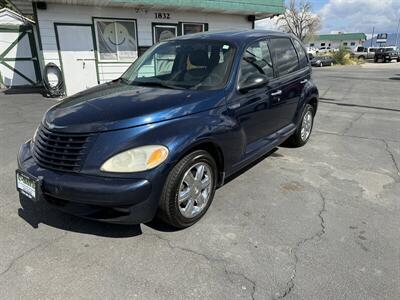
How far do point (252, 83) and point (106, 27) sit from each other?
9121 millimetres

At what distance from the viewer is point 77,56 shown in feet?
35.6

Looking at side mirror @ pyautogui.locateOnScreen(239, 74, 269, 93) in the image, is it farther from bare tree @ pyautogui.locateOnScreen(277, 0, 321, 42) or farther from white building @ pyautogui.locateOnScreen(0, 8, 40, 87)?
bare tree @ pyautogui.locateOnScreen(277, 0, 321, 42)

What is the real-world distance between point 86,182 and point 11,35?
12677 millimetres

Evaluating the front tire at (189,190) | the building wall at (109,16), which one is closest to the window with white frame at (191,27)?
the building wall at (109,16)

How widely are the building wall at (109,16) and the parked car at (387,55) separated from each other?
37500mm

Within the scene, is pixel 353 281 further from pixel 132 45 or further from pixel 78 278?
pixel 132 45

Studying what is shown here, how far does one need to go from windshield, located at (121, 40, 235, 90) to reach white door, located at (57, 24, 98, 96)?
7490mm

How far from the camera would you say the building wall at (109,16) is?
10.1 m

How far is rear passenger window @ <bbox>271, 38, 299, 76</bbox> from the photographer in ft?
14.6

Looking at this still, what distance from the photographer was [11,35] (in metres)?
12.5

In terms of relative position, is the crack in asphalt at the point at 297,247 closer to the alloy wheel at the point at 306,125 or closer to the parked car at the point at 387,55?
the alloy wheel at the point at 306,125

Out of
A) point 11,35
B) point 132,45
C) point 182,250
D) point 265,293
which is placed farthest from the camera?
point 11,35

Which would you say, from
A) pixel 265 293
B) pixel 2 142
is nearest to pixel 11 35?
pixel 2 142

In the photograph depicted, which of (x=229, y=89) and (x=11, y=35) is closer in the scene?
(x=229, y=89)
